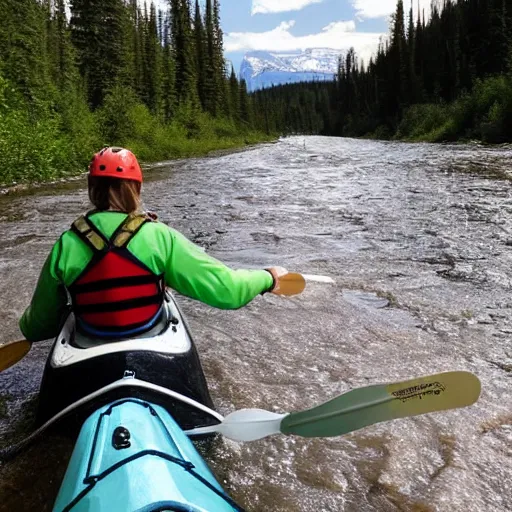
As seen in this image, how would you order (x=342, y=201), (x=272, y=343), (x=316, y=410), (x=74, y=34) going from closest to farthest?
(x=316, y=410), (x=272, y=343), (x=342, y=201), (x=74, y=34)

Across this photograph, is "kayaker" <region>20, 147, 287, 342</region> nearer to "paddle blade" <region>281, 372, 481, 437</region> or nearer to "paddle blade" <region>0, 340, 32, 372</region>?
"paddle blade" <region>281, 372, 481, 437</region>

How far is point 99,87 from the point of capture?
2630 centimetres

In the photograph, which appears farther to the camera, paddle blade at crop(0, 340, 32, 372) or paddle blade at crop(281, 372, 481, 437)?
paddle blade at crop(0, 340, 32, 372)

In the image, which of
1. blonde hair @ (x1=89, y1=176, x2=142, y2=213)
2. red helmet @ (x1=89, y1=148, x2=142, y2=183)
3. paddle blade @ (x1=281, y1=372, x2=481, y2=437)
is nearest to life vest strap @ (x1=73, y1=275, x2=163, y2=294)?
blonde hair @ (x1=89, y1=176, x2=142, y2=213)

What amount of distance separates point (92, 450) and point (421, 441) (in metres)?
1.78

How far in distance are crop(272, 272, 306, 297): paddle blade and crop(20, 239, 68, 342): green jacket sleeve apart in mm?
1059

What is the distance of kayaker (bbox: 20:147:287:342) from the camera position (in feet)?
7.64

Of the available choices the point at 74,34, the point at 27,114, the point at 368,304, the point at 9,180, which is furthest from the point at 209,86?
the point at 368,304

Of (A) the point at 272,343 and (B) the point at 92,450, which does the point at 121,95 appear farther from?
(B) the point at 92,450

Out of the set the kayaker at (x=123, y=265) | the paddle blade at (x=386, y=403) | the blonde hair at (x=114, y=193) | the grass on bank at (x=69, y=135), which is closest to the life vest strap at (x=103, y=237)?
the kayaker at (x=123, y=265)

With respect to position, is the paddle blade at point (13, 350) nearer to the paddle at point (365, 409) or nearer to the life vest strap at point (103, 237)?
the life vest strap at point (103, 237)

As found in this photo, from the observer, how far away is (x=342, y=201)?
400 inches

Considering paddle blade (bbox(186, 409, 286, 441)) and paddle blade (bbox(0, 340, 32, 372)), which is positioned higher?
paddle blade (bbox(0, 340, 32, 372))

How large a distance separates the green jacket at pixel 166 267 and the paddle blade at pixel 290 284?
123 mm
